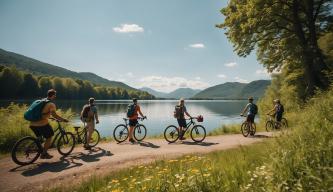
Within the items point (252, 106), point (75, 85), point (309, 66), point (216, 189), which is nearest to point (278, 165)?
point (216, 189)

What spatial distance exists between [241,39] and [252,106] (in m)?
8.46

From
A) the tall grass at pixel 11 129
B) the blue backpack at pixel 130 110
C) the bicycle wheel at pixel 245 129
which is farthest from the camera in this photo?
the bicycle wheel at pixel 245 129

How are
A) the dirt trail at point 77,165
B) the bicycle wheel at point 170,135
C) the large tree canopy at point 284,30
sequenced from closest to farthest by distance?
the dirt trail at point 77,165
the bicycle wheel at point 170,135
the large tree canopy at point 284,30

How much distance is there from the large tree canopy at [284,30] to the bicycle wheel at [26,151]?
1796 cm

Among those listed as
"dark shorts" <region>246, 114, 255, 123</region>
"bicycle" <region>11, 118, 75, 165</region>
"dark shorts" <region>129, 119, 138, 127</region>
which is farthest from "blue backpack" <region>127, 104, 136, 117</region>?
"dark shorts" <region>246, 114, 255, 123</region>

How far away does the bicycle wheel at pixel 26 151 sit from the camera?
30.9 feet

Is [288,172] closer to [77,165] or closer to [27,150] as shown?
[77,165]

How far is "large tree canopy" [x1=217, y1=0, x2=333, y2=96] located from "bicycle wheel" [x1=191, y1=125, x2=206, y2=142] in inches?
408

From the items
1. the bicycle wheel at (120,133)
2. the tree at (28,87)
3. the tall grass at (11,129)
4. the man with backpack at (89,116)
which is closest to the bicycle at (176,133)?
the bicycle wheel at (120,133)

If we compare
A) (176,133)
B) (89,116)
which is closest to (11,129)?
(89,116)

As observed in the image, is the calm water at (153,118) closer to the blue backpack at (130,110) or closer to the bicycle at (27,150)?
the blue backpack at (130,110)

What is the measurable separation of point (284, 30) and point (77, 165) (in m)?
22.7

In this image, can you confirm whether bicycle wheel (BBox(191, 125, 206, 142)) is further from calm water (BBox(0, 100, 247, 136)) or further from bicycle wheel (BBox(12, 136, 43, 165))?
calm water (BBox(0, 100, 247, 136))

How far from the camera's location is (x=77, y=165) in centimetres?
986
